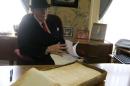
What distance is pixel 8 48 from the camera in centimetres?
367

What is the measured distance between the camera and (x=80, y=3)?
12.5 feet

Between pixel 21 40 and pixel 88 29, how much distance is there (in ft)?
5.29

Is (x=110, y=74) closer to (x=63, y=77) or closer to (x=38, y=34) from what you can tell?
(x=63, y=77)

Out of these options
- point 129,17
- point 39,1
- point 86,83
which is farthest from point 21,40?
point 129,17

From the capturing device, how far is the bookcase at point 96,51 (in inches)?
138

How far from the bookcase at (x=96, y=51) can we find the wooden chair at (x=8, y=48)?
1.06 m

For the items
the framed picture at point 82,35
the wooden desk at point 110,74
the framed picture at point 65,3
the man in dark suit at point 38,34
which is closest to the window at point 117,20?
the framed picture at point 82,35

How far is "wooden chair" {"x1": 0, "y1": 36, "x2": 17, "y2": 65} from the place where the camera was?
141 inches

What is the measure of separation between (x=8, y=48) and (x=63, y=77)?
2594mm

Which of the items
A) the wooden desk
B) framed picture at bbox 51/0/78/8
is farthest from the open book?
framed picture at bbox 51/0/78/8

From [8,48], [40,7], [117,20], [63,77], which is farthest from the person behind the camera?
[117,20]

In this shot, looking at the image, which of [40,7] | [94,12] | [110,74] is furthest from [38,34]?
[94,12]

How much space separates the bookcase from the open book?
6.68ft

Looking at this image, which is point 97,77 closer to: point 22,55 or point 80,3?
point 22,55
